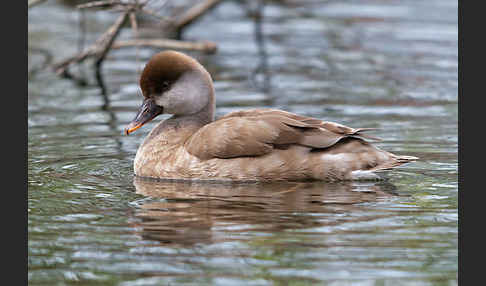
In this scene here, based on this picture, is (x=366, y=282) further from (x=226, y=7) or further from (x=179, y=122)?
(x=226, y=7)

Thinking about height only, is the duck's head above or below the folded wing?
above

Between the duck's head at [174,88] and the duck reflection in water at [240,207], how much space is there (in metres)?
0.70

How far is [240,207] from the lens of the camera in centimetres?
724

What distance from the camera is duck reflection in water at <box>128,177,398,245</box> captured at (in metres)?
6.54

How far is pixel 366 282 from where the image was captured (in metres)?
5.46

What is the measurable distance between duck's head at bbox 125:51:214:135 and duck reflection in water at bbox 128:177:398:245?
705 millimetres

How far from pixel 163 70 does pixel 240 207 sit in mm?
1720

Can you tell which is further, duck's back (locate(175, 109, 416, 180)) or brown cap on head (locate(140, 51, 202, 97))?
brown cap on head (locate(140, 51, 202, 97))

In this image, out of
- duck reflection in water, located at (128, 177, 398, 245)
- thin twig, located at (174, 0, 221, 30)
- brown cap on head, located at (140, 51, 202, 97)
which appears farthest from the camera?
thin twig, located at (174, 0, 221, 30)

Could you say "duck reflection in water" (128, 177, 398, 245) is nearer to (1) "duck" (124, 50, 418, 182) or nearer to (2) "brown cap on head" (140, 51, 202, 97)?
(1) "duck" (124, 50, 418, 182)

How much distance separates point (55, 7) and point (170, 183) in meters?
11.3

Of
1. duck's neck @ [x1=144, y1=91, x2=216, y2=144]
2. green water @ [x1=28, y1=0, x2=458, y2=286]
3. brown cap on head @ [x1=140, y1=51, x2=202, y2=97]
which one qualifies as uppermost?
brown cap on head @ [x1=140, y1=51, x2=202, y2=97]

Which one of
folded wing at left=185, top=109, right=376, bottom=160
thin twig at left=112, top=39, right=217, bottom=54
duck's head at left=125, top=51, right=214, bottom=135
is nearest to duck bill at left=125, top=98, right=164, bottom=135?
duck's head at left=125, top=51, right=214, bottom=135

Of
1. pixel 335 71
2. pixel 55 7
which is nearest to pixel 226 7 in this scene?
pixel 55 7
